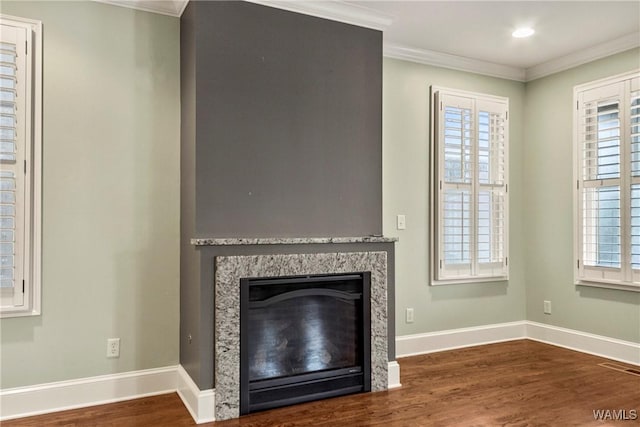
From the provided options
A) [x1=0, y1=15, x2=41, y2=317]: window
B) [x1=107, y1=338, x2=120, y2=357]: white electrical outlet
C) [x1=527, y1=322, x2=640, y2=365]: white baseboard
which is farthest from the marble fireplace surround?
[x1=527, y1=322, x2=640, y2=365]: white baseboard

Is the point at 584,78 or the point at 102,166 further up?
the point at 584,78

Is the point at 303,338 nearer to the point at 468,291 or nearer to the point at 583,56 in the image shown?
the point at 468,291

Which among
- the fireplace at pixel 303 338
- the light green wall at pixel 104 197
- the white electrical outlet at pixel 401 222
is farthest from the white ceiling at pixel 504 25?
the fireplace at pixel 303 338

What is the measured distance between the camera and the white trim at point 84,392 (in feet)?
9.41

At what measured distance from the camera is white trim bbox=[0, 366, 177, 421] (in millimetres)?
2869

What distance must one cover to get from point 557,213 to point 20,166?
466 centimetres

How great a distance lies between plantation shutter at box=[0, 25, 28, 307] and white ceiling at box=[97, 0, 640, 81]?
2.48ft

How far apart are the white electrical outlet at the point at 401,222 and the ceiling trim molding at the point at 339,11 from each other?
164 cm

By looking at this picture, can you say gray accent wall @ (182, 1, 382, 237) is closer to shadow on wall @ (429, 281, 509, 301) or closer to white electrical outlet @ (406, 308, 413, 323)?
white electrical outlet @ (406, 308, 413, 323)

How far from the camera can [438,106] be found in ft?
14.3

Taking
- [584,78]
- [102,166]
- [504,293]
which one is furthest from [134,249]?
[584,78]

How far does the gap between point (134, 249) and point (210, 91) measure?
1.23 m

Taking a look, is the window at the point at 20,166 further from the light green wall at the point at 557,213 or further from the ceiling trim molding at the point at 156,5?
the light green wall at the point at 557,213

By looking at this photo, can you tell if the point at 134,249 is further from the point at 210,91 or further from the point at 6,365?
the point at 210,91
